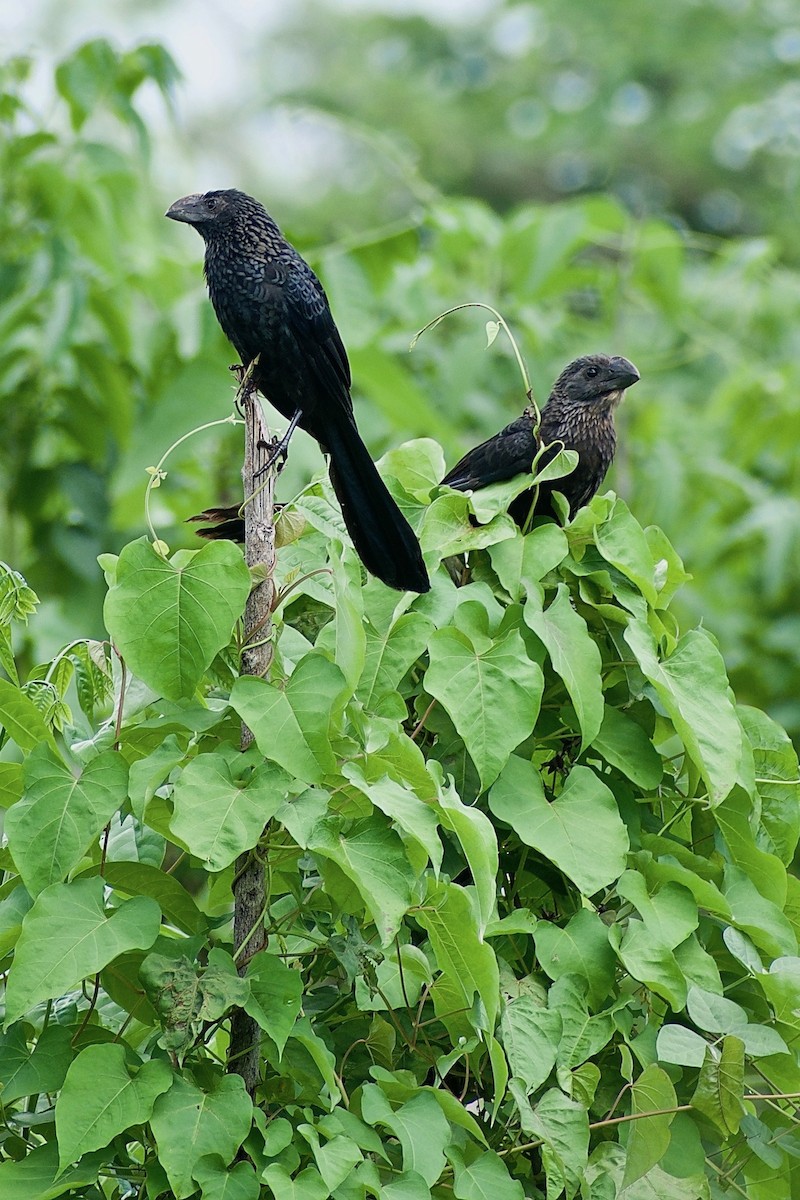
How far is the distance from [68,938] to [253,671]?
1.10 feet

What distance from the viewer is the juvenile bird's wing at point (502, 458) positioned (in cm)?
226

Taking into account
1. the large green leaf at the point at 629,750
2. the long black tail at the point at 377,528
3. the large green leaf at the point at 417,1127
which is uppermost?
the long black tail at the point at 377,528

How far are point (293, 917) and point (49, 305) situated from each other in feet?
8.75

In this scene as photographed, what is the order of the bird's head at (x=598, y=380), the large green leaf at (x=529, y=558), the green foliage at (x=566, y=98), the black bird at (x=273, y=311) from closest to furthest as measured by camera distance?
1. the large green leaf at (x=529, y=558)
2. the black bird at (x=273, y=311)
3. the bird's head at (x=598, y=380)
4. the green foliage at (x=566, y=98)

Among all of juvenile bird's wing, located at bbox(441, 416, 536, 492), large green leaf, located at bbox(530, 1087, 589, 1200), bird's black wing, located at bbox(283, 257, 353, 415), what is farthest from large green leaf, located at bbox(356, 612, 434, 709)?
juvenile bird's wing, located at bbox(441, 416, 536, 492)

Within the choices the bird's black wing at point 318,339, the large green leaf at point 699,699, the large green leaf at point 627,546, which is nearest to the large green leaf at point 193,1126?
the large green leaf at point 699,699

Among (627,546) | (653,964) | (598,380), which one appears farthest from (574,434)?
(653,964)

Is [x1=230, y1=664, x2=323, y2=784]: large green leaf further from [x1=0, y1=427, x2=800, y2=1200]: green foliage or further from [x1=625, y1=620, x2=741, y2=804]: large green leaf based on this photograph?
[x1=625, y1=620, x2=741, y2=804]: large green leaf

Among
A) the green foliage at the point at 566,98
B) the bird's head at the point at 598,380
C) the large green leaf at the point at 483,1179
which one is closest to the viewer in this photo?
the large green leaf at the point at 483,1179

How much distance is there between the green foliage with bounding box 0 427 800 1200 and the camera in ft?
4.06

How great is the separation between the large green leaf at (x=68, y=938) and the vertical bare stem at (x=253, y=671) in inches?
5.6

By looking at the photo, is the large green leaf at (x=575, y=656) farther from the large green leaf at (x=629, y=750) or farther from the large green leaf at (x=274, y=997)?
the large green leaf at (x=274, y=997)

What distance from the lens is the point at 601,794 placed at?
144 centimetres

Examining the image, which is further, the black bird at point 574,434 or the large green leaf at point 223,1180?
the black bird at point 574,434
